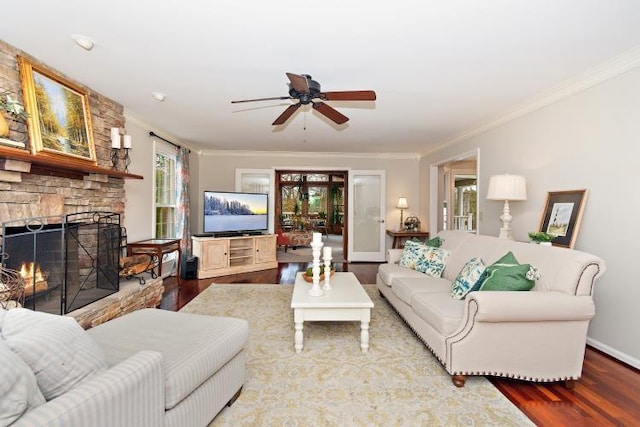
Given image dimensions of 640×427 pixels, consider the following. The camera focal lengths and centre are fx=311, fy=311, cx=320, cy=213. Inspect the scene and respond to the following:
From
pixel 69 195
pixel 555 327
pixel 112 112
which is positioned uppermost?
pixel 112 112

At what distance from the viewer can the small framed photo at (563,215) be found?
2.84 m

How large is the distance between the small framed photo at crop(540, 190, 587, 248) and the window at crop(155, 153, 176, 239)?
5178mm

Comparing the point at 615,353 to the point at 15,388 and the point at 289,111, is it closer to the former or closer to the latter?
the point at 289,111

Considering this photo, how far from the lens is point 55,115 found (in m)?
2.73

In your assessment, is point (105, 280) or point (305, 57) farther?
point (105, 280)

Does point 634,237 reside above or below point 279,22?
below

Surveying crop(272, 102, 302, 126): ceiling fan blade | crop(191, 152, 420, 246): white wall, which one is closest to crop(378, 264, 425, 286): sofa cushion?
crop(272, 102, 302, 126): ceiling fan blade

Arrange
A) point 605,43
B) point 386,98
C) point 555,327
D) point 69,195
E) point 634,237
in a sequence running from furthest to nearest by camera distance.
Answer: point 386,98, point 69,195, point 634,237, point 605,43, point 555,327

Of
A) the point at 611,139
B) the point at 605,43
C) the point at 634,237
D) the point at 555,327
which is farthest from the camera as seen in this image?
the point at 611,139

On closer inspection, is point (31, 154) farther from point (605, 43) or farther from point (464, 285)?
point (605, 43)

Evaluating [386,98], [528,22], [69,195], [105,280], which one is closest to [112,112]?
[69,195]

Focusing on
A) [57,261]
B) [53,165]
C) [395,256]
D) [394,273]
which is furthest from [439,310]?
[53,165]

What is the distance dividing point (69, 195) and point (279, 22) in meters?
2.60

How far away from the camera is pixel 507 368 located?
203cm
